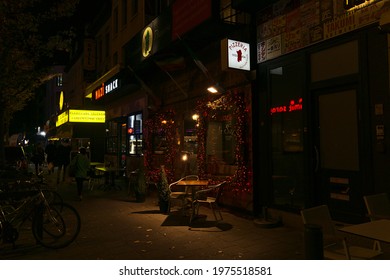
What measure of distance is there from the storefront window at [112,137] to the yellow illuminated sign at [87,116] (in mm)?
624

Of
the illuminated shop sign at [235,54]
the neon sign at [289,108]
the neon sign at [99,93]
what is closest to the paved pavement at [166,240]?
the neon sign at [289,108]

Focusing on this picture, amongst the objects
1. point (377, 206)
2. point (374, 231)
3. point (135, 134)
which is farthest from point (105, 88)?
point (374, 231)

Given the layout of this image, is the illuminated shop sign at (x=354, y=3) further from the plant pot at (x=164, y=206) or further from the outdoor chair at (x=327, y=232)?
the plant pot at (x=164, y=206)

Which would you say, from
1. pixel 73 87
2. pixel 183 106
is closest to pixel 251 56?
pixel 183 106

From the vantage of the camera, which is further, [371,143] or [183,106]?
[183,106]

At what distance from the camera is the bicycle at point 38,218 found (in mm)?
5891

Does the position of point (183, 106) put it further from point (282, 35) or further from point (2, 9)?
point (2, 9)

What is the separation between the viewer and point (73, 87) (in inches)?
1172

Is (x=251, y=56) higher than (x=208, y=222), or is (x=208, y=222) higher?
(x=251, y=56)

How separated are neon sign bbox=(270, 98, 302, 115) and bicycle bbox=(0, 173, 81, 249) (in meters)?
4.87

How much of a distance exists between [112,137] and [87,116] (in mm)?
1816

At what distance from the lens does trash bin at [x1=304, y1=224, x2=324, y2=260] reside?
305cm

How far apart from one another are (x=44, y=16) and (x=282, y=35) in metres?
9.47

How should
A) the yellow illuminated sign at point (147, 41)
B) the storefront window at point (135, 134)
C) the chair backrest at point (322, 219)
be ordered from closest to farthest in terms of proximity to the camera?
the chair backrest at point (322, 219) → the yellow illuminated sign at point (147, 41) → the storefront window at point (135, 134)
